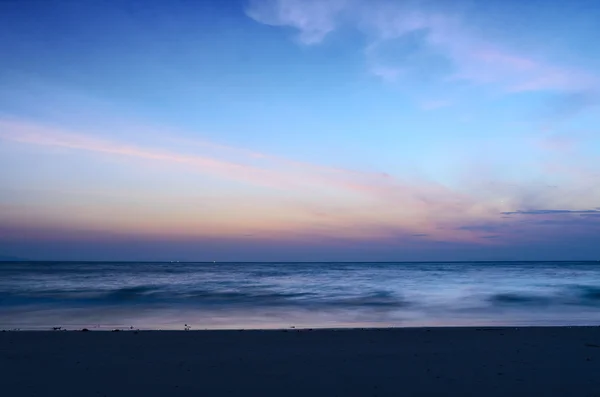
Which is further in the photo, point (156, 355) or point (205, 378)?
point (156, 355)

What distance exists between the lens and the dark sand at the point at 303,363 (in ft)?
20.5

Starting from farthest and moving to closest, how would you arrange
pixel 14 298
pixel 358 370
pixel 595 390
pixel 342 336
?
pixel 14 298
pixel 342 336
pixel 358 370
pixel 595 390

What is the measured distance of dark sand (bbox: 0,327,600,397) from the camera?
6246mm

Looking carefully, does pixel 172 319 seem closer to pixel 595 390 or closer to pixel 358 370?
pixel 358 370

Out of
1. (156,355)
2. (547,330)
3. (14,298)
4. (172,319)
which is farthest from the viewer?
(14,298)

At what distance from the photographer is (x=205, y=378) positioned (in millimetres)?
6711

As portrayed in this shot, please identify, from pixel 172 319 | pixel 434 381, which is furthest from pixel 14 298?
pixel 434 381

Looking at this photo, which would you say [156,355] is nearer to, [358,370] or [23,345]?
[23,345]

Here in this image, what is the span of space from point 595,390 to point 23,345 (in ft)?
31.4

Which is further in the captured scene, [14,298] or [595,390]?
[14,298]

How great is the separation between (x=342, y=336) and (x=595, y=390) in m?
4.81

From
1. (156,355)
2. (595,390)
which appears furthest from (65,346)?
(595,390)

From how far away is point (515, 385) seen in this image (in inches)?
251

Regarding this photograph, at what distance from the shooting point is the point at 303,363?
24.8 ft
